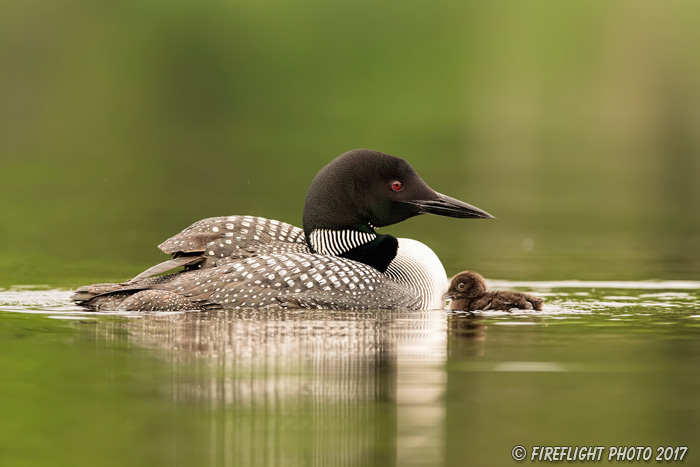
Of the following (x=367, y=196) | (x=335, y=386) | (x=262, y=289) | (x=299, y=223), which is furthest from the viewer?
(x=299, y=223)

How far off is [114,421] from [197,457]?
0.58 meters

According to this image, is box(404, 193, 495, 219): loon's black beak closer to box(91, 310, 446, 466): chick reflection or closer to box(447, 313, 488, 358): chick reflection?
box(447, 313, 488, 358): chick reflection

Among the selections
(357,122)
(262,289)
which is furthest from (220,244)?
(357,122)

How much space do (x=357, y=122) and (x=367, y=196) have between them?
20.9 meters

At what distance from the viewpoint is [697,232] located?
11758 mm

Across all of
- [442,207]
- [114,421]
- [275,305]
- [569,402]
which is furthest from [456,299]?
[114,421]

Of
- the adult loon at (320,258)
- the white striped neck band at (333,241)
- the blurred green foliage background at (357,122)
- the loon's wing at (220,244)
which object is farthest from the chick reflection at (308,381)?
the blurred green foliage background at (357,122)

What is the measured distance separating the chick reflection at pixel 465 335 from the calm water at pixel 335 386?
0.02 m

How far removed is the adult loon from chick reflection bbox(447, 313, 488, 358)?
34 centimetres

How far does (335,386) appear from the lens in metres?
5.28

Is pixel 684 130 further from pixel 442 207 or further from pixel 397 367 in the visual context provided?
pixel 397 367

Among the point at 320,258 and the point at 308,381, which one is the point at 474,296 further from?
the point at 308,381

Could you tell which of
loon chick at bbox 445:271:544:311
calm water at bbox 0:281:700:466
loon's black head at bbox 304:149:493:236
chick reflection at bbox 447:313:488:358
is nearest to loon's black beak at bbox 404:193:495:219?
loon's black head at bbox 304:149:493:236

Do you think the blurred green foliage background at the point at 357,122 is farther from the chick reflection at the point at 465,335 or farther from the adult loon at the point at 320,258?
the chick reflection at the point at 465,335
